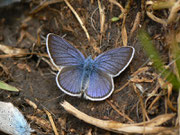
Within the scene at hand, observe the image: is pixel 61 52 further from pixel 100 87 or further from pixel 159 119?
pixel 159 119

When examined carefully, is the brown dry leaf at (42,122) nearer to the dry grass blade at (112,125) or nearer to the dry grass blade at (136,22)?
the dry grass blade at (112,125)

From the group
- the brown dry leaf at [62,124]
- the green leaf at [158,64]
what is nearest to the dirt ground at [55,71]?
the brown dry leaf at [62,124]

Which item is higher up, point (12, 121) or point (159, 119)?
point (159, 119)

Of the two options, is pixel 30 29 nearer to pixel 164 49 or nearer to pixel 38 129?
pixel 38 129

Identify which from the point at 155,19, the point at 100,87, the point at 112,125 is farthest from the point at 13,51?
the point at 155,19

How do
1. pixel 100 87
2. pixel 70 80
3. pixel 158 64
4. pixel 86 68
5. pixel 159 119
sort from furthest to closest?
pixel 86 68 → pixel 70 80 → pixel 100 87 → pixel 158 64 → pixel 159 119

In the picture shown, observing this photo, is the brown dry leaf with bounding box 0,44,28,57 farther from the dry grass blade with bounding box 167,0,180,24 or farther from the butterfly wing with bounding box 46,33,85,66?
the dry grass blade with bounding box 167,0,180,24

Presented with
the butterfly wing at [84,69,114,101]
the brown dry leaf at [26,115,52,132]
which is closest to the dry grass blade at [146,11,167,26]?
the butterfly wing at [84,69,114,101]
